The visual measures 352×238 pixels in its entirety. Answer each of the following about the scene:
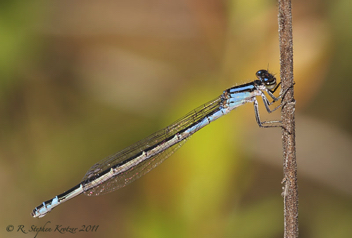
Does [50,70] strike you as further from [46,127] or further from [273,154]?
[273,154]

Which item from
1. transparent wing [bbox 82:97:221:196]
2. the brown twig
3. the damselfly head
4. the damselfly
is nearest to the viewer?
the brown twig

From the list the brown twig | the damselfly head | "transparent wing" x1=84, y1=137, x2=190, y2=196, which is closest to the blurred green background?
"transparent wing" x1=84, y1=137, x2=190, y2=196

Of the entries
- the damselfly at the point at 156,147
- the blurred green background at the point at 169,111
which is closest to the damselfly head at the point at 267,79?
the damselfly at the point at 156,147

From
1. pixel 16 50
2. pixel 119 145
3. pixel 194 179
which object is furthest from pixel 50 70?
pixel 194 179

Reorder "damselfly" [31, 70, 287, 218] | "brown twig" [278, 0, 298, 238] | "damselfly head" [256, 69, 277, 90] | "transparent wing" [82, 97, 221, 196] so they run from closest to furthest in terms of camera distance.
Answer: "brown twig" [278, 0, 298, 238], "damselfly head" [256, 69, 277, 90], "damselfly" [31, 70, 287, 218], "transparent wing" [82, 97, 221, 196]

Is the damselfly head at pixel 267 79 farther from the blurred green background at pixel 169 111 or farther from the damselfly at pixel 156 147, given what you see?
the blurred green background at pixel 169 111

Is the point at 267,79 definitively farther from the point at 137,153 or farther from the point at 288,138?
the point at 137,153

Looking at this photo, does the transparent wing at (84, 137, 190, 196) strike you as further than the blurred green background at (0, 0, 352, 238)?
Yes

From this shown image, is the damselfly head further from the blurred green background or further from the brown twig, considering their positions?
the brown twig

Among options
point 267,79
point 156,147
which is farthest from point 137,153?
point 267,79
